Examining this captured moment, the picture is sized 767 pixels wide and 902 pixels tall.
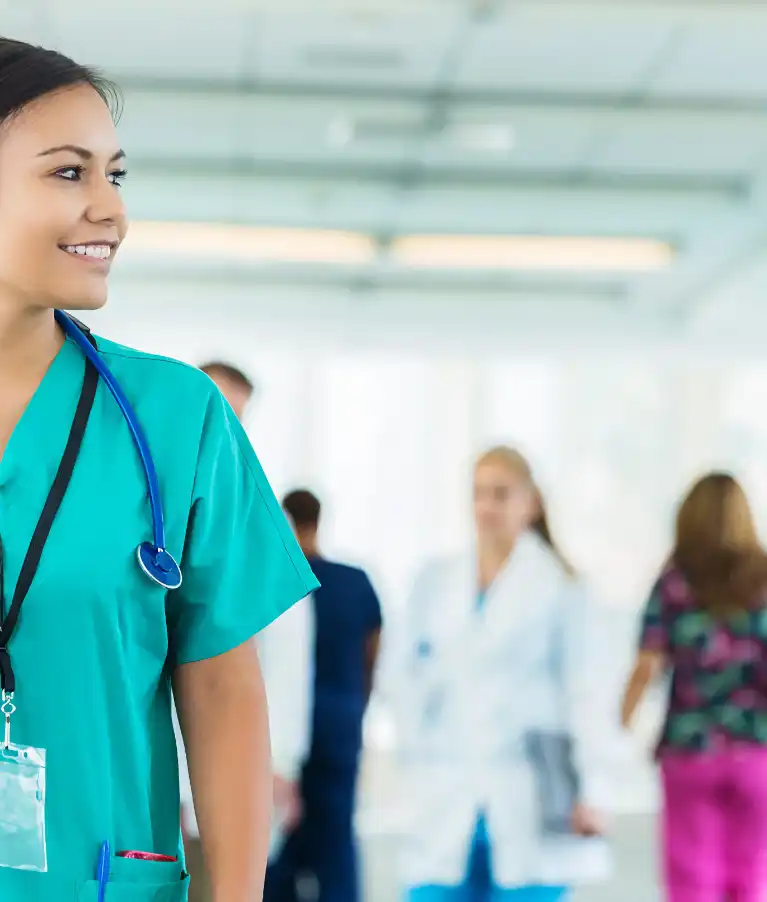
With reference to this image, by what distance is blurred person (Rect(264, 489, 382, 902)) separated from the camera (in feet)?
11.1

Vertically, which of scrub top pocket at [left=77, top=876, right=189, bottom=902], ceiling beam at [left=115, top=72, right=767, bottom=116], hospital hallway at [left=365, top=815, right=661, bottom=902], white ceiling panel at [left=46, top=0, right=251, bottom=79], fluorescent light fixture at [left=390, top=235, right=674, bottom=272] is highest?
fluorescent light fixture at [left=390, top=235, right=674, bottom=272]

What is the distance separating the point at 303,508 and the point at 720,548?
101 centimetres

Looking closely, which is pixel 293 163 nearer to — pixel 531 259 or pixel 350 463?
pixel 531 259

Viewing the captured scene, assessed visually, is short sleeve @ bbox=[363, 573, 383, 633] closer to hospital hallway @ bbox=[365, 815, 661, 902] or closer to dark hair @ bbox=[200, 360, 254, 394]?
dark hair @ bbox=[200, 360, 254, 394]

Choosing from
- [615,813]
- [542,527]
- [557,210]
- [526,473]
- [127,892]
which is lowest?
[615,813]

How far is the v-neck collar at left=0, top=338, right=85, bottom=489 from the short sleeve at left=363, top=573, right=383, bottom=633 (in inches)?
95.2

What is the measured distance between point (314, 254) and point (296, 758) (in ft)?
16.7

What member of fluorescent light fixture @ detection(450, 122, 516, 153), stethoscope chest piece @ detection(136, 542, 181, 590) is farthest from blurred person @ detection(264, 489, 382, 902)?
fluorescent light fixture @ detection(450, 122, 516, 153)

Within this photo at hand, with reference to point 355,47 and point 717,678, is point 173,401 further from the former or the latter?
point 355,47

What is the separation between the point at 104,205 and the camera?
1.12 meters

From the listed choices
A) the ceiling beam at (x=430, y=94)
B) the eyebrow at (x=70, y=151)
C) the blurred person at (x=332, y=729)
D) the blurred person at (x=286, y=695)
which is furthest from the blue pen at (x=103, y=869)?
the ceiling beam at (x=430, y=94)

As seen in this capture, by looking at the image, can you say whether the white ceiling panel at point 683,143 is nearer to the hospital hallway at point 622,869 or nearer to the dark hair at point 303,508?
the dark hair at point 303,508

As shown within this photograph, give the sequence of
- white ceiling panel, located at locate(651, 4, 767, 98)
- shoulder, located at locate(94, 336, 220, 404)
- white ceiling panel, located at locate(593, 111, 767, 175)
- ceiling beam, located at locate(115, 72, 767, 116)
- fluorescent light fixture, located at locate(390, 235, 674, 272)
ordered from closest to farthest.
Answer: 1. shoulder, located at locate(94, 336, 220, 404)
2. white ceiling panel, located at locate(651, 4, 767, 98)
3. ceiling beam, located at locate(115, 72, 767, 116)
4. white ceiling panel, located at locate(593, 111, 767, 175)
5. fluorescent light fixture, located at locate(390, 235, 674, 272)

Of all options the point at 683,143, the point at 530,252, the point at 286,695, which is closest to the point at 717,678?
the point at 286,695
